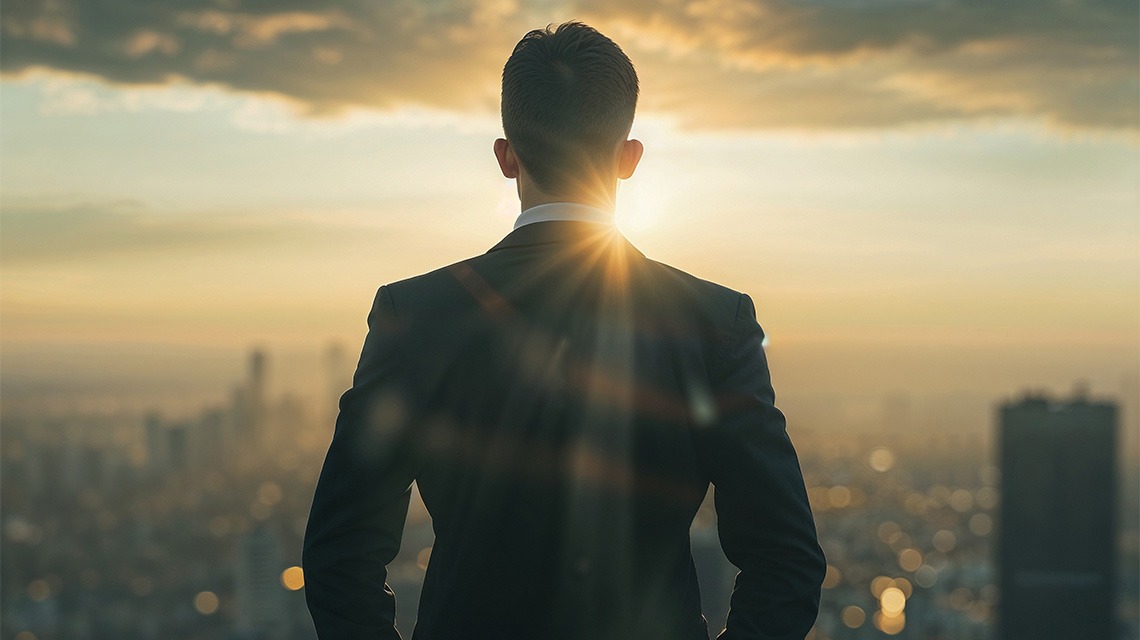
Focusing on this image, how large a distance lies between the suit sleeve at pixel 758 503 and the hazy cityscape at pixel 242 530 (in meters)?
8.90

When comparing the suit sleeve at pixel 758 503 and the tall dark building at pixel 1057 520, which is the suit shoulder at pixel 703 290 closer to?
the suit sleeve at pixel 758 503

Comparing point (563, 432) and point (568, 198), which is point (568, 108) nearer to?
point (568, 198)

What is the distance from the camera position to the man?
4.37 feet

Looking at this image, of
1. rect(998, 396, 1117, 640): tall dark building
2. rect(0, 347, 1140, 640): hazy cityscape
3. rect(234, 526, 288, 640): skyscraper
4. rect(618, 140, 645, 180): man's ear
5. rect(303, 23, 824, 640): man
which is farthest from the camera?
rect(998, 396, 1117, 640): tall dark building

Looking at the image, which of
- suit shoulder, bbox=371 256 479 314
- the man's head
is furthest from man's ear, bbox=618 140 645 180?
suit shoulder, bbox=371 256 479 314

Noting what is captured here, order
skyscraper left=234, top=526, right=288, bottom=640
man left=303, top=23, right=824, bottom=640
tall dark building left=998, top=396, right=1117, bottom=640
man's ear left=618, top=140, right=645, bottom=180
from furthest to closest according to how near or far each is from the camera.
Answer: tall dark building left=998, top=396, right=1117, bottom=640 → skyscraper left=234, top=526, right=288, bottom=640 → man's ear left=618, top=140, right=645, bottom=180 → man left=303, top=23, right=824, bottom=640

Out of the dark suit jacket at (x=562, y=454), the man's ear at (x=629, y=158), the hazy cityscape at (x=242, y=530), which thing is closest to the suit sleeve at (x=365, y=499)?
the dark suit jacket at (x=562, y=454)

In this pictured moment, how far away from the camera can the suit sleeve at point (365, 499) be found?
1.36m

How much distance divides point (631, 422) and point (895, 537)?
68.6 feet

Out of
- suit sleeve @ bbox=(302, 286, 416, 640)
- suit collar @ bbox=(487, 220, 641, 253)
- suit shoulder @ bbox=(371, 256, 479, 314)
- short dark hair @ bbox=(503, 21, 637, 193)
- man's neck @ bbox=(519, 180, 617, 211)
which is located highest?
short dark hair @ bbox=(503, 21, 637, 193)

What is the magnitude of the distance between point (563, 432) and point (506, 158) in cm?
39

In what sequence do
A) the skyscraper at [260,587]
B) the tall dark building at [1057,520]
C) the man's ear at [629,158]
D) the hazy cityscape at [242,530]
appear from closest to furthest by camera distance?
1. the man's ear at [629,158]
2. the skyscraper at [260,587]
3. the hazy cityscape at [242,530]
4. the tall dark building at [1057,520]

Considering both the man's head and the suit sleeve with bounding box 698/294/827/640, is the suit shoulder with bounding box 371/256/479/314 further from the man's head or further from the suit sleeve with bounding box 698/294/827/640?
the suit sleeve with bounding box 698/294/827/640

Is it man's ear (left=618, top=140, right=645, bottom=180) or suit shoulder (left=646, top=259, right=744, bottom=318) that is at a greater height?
man's ear (left=618, top=140, right=645, bottom=180)
